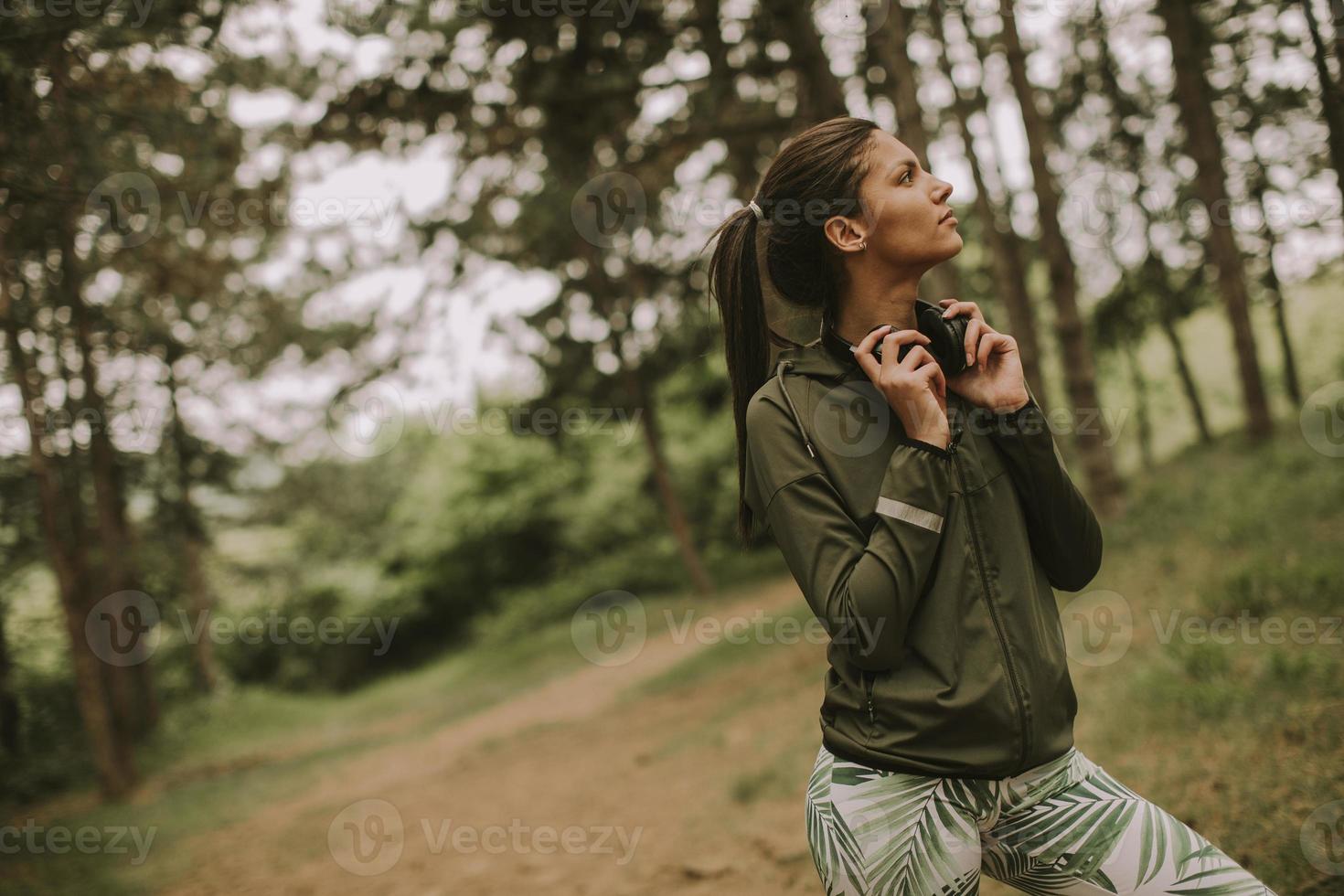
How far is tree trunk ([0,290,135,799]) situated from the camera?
11531 mm

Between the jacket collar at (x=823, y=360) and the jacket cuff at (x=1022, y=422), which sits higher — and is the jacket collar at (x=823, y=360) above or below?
above

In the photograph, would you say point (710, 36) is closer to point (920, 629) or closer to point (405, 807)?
point (405, 807)

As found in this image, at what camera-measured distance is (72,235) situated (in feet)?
41.3

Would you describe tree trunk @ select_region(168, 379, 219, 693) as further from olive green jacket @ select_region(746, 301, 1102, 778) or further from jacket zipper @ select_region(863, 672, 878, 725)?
jacket zipper @ select_region(863, 672, 878, 725)

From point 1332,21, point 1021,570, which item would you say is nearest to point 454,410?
point 1332,21

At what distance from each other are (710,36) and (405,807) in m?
8.17

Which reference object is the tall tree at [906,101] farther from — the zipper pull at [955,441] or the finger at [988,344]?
the zipper pull at [955,441]

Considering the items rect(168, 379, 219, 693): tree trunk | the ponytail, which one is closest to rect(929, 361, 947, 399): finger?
the ponytail

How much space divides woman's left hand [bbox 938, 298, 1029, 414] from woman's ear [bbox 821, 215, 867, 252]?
0.26 metres

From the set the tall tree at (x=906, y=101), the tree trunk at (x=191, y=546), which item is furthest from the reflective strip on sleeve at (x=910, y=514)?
the tree trunk at (x=191, y=546)

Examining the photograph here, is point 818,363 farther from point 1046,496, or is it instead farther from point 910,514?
point 1046,496

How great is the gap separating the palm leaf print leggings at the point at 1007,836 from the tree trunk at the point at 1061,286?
9.09 meters

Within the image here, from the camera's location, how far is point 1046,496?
80.5 inches

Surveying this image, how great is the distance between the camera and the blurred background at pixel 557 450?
6.55 metres
